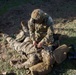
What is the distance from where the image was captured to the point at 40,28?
7711 millimetres

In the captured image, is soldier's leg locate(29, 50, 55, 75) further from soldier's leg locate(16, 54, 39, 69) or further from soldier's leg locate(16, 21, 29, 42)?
soldier's leg locate(16, 21, 29, 42)

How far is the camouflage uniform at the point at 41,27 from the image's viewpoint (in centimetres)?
730

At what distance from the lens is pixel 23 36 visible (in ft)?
27.0

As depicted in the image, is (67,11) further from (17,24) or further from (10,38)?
(10,38)

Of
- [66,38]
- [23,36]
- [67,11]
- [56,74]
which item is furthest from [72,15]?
[56,74]

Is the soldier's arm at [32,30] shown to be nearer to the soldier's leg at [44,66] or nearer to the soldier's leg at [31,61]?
the soldier's leg at [31,61]

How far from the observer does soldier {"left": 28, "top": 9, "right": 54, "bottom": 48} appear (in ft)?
24.0

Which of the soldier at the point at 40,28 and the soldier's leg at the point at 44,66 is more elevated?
the soldier at the point at 40,28

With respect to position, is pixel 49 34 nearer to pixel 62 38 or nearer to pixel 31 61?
pixel 31 61

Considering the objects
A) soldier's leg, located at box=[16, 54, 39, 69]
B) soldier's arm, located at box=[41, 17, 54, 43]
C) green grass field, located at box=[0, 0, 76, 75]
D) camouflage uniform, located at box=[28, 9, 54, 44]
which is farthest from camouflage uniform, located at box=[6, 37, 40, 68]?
soldier's arm, located at box=[41, 17, 54, 43]

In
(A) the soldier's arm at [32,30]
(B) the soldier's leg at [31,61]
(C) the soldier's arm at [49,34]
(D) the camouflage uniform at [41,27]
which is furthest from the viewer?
(A) the soldier's arm at [32,30]

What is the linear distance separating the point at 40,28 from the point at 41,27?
6cm

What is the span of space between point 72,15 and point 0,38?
2.70 m

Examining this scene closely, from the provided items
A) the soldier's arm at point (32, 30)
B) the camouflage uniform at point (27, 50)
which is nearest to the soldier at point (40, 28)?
the soldier's arm at point (32, 30)
